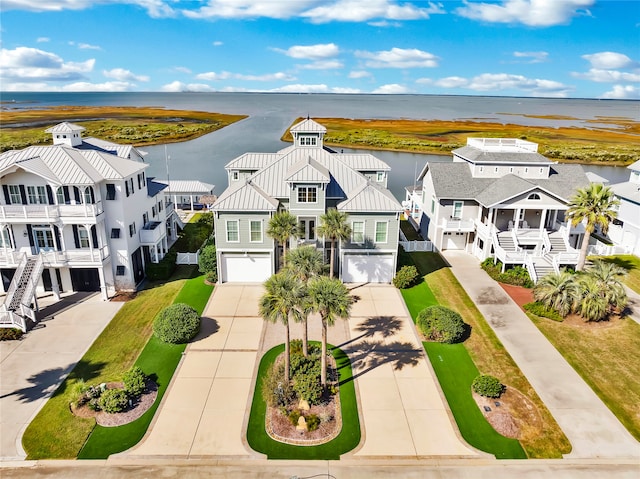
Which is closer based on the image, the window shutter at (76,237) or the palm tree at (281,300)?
the palm tree at (281,300)

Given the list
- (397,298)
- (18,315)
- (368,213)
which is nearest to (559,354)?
(397,298)

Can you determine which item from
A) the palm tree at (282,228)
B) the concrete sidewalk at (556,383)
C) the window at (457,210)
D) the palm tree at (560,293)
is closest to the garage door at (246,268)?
the palm tree at (282,228)

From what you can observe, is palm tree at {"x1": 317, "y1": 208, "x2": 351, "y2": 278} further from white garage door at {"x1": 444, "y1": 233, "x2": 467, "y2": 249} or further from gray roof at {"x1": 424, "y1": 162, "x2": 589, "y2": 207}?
white garage door at {"x1": 444, "y1": 233, "x2": 467, "y2": 249}

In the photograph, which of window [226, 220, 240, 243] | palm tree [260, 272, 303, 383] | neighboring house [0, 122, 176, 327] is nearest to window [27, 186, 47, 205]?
neighboring house [0, 122, 176, 327]

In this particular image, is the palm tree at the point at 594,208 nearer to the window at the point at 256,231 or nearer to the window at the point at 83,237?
the window at the point at 256,231

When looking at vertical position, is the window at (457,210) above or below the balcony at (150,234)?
above

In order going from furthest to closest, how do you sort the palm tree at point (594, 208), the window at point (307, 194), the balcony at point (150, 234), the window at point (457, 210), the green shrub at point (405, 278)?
the window at point (457, 210)
the balcony at point (150, 234)
the green shrub at point (405, 278)
the window at point (307, 194)
the palm tree at point (594, 208)

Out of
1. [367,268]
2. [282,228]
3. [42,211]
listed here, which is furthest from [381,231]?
[42,211]
